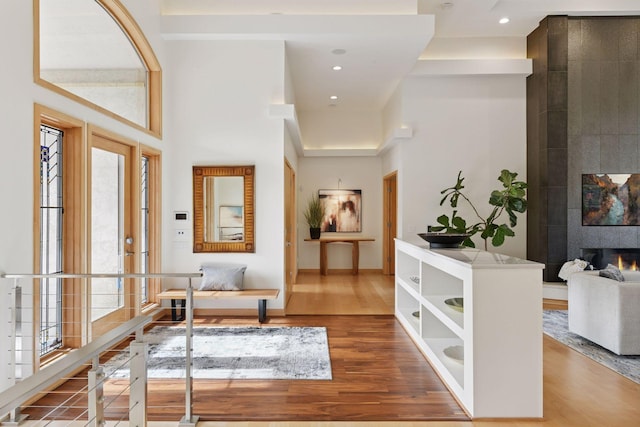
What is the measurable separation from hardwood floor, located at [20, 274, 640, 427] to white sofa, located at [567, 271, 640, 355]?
14.5 inches

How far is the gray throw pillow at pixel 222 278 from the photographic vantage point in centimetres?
480

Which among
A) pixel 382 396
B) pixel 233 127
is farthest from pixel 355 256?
pixel 382 396

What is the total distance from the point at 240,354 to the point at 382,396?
1.48m

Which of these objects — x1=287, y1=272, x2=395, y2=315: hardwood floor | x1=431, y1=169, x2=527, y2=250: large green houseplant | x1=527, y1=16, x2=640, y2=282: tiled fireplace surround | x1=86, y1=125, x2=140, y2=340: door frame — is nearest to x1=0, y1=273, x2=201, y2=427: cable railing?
x1=86, y1=125, x2=140, y2=340: door frame

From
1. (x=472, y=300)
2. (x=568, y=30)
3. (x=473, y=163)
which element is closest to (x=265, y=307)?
(x=472, y=300)

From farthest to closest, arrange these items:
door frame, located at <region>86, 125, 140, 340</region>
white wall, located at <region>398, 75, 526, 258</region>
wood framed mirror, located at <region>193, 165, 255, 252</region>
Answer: white wall, located at <region>398, 75, 526, 258</region>, wood framed mirror, located at <region>193, 165, 255, 252</region>, door frame, located at <region>86, 125, 140, 340</region>

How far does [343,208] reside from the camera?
8781mm

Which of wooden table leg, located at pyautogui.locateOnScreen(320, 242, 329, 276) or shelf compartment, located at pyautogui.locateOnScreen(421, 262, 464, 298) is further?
Answer: wooden table leg, located at pyautogui.locateOnScreen(320, 242, 329, 276)

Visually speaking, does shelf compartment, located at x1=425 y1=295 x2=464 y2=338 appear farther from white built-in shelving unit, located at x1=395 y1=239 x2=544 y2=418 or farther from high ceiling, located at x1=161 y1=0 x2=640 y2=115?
high ceiling, located at x1=161 y1=0 x2=640 y2=115

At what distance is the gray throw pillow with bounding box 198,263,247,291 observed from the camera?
480 cm

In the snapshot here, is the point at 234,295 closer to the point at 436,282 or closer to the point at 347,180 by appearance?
the point at 436,282

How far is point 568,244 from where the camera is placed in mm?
6062

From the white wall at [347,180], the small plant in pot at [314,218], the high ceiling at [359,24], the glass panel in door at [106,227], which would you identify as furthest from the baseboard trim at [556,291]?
the glass panel in door at [106,227]

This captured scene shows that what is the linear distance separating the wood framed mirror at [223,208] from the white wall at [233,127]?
9cm
